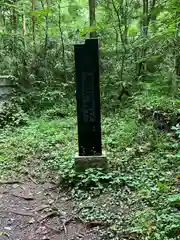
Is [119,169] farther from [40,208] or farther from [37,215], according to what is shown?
[37,215]

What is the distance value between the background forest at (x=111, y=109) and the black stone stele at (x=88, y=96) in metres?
0.51

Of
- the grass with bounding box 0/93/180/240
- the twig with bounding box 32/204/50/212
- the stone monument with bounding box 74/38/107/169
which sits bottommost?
the twig with bounding box 32/204/50/212

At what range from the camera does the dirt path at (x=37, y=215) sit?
3.56 m

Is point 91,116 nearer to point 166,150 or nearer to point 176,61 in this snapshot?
point 166,150

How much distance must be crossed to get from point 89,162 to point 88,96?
111 cm

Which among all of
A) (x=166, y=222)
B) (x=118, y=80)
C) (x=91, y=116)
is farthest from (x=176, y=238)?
→ (x=118, y=80)

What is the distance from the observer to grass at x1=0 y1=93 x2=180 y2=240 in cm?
327

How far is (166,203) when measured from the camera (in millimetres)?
3434

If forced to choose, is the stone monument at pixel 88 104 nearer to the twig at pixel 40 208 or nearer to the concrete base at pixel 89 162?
the concrete base at pixel 89 162

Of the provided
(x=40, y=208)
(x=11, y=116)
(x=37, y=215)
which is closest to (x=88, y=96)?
(x=40, y=208)

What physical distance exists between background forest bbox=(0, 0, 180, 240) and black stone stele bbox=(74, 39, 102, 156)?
1.68 ft

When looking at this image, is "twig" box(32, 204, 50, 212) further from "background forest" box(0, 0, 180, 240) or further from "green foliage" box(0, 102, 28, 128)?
"green foliage" box(0, 102, 28, 128)

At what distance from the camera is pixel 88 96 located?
15.9 ft

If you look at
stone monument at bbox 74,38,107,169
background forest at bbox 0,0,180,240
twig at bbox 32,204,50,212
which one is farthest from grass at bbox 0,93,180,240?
twig at bbox 32,204,50,212
